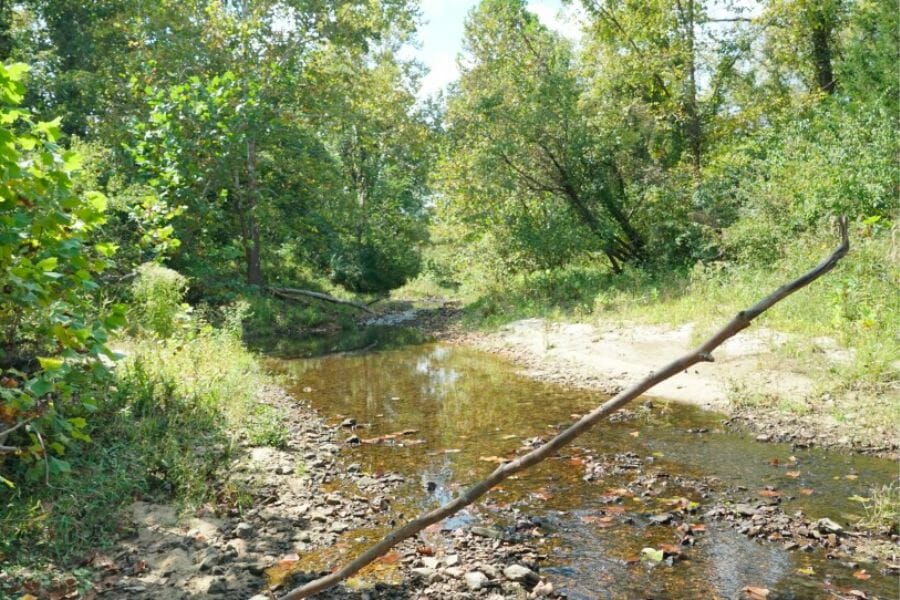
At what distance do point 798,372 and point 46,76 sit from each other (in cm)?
2687

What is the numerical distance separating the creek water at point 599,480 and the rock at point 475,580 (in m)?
0.60

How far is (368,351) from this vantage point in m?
17.8

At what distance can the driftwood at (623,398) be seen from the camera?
1304mm

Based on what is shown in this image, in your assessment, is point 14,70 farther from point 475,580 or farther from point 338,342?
point 338,342

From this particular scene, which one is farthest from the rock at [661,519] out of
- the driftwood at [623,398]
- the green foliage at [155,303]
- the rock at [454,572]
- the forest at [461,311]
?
the green foliage at [155,303]

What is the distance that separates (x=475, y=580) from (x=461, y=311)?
2158cm

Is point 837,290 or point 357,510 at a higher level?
point 837,290

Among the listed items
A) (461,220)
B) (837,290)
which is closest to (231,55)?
(461,220)

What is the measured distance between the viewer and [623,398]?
1.60 metres

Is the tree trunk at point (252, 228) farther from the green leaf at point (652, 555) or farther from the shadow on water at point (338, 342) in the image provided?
the green leaf at point (652, 555)

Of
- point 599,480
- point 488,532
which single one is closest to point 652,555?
point 488,532

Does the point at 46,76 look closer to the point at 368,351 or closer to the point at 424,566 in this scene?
the point at 368,351

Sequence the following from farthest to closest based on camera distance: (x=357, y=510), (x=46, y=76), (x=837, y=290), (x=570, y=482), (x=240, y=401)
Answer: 1. (x=46, y=76)
2. (x=837, y=290)
3. (x=240, y=401)
4. (x=570, y=482)
5. (x=357, y=510)

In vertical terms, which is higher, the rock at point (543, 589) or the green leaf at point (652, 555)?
the rock at point (543, 589)
